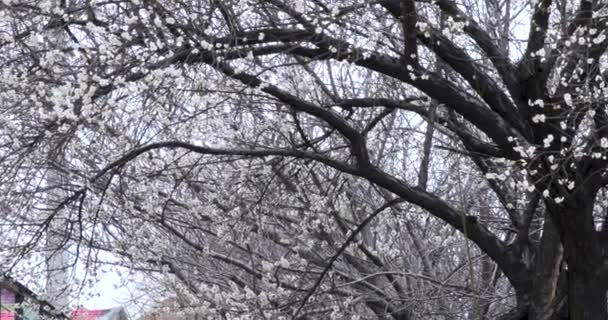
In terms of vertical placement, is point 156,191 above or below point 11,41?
above

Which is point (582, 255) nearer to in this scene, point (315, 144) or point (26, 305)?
point (315, 144)

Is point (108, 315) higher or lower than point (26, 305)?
higher

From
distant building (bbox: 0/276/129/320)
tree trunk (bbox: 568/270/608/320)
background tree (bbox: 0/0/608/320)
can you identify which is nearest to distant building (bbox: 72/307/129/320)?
distant building (bbox: 0/276/129/320)

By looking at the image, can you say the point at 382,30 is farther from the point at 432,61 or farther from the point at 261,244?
the point at 261,244

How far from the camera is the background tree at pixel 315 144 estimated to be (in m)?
7.58

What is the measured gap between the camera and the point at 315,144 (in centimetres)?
1031

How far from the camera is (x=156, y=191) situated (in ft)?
37.6

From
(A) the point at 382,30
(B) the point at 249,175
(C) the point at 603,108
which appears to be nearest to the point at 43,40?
(A) the point at 382,30

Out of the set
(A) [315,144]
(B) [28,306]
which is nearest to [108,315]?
(B) [28,306]

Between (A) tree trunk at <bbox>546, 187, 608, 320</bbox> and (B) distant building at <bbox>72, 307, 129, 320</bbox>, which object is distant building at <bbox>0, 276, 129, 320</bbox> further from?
(A) tree trunk at <bbox>546, 187, 608, 320</bbox>

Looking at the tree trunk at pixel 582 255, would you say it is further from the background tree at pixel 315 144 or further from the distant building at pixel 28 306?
the distant building at pixel 28 306

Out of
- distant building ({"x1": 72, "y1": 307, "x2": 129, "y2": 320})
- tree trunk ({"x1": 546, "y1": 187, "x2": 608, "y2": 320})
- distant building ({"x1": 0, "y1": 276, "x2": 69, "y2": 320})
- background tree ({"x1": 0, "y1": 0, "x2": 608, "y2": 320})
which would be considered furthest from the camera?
distant building ({"x1": 72, "y1": 307, "x2": 129, "y2": 320})

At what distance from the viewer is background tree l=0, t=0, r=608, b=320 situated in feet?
24.9

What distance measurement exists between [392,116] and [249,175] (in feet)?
6.64
